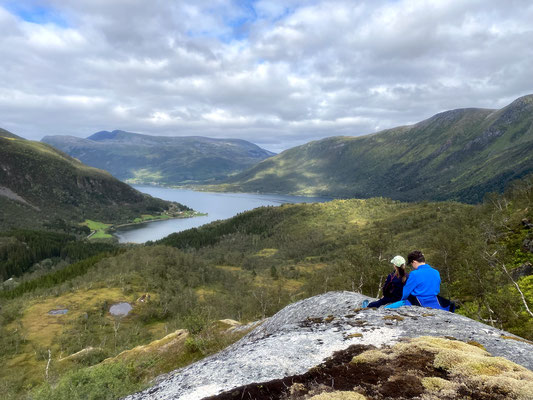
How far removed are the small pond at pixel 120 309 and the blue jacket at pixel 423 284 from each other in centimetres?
10295

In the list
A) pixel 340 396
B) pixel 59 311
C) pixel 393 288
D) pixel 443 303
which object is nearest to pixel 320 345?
pixel 340 396

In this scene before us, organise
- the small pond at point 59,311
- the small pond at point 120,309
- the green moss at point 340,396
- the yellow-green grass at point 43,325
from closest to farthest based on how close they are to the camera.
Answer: the green moss at point 340,396 → the yellow-green grass at point 43,325 → the small pond at point 59,311 → the small pond at point 120,309

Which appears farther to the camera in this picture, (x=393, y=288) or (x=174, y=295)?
(x=174, y=295)

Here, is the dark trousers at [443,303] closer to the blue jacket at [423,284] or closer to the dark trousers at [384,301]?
the blue jacket at [423,284]

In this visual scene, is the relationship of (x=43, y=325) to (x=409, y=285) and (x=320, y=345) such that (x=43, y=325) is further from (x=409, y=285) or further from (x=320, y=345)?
(x=409, y=285)

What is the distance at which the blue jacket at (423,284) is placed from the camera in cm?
1357

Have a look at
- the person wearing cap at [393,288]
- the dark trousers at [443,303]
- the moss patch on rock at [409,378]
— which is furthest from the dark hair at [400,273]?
the moss patch on rock at [409,378]

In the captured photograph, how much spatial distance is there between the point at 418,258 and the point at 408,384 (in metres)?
7.01

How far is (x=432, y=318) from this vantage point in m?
13.9

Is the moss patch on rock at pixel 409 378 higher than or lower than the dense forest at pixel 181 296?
higher

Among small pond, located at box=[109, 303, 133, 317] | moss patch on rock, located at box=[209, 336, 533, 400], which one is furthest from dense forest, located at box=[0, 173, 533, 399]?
moss patch on rock, located at box=[209, 336, 533, 400]

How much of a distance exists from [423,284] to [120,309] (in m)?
107

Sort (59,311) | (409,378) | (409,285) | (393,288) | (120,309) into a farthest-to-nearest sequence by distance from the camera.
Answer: (120,309), (59,311), (393,288), (409,285), (409,378)

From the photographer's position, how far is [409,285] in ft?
47.6
